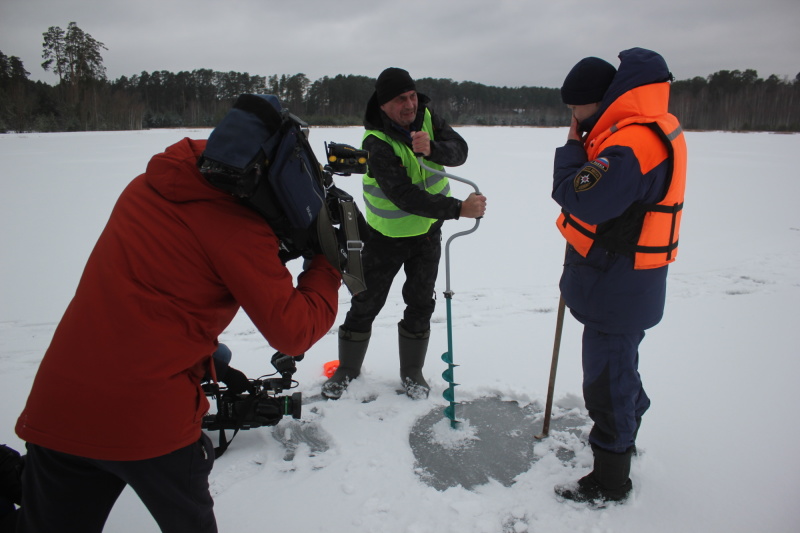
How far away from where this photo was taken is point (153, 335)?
1262 millimetres

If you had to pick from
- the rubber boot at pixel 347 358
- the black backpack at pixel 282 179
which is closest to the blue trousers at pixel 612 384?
the black backpack at pixel 282 179

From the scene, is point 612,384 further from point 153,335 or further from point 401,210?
point 153,335

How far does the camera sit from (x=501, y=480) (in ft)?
7.54

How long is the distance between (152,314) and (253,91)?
6250 centimetres

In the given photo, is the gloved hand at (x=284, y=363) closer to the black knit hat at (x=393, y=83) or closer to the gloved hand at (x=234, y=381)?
the gloved hand at (x=234, y=381)

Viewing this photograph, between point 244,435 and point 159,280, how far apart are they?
1.56m

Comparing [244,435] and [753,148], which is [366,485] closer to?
[244,435]

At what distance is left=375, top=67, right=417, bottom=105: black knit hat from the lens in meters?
2.64

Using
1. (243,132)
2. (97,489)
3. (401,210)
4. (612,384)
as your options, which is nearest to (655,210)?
(612,384)

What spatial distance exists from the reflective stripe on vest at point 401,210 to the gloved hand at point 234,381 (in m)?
1.11

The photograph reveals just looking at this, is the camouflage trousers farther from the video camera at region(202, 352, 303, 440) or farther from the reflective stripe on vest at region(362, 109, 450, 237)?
the video camera at region(202, 352, 303, 440)

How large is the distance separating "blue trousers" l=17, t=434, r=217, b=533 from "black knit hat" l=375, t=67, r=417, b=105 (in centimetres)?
199

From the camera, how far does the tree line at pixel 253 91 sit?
3725cm

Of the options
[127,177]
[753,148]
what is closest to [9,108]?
[127,177]
